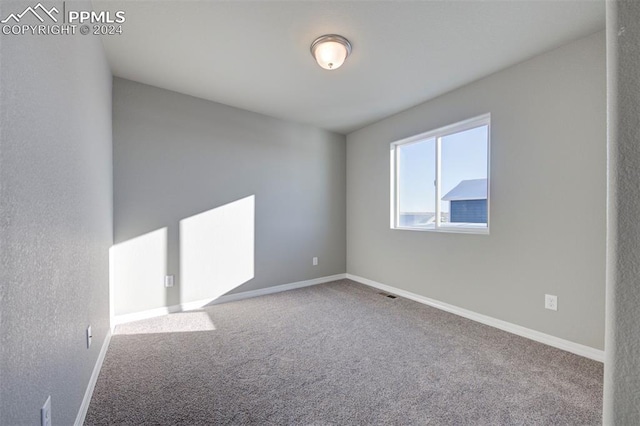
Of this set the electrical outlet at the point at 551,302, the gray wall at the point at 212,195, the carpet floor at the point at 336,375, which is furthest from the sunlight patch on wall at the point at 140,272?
the electrical outlet at the point at 551,302

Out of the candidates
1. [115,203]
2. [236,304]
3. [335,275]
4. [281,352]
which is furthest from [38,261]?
[335,275]

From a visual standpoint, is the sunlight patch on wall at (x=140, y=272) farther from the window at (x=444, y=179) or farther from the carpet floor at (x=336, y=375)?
the window at (x=444, y=179)

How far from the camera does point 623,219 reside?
0.45 metres

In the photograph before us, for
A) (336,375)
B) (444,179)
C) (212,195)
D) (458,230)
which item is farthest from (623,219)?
(212,195)

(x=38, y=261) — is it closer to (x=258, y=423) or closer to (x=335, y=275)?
(x=258, y=423)

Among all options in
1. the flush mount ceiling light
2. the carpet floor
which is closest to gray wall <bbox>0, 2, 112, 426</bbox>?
the carpet floor

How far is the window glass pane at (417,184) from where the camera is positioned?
3441 millimetres

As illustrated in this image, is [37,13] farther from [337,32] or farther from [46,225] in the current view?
[337,32]

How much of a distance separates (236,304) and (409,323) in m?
2.04

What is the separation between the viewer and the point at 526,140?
96.0 inches

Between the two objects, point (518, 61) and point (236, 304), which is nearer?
Result: point (518, 61)

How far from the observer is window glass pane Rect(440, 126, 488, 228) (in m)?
2.85

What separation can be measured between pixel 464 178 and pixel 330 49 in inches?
79.3

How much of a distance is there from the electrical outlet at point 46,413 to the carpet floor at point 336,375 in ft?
1.82
